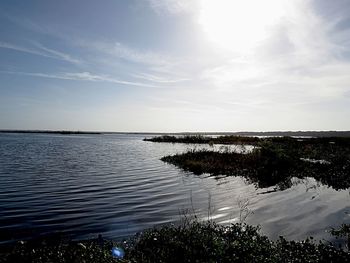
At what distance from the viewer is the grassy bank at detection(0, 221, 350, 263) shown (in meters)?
8.02

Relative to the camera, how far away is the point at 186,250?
8.56 m

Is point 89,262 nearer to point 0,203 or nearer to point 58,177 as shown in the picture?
point 0,203

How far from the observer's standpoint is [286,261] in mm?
8250

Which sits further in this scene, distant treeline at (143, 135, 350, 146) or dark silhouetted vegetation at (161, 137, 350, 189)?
distant treeline at (143, 135, 350, 146)

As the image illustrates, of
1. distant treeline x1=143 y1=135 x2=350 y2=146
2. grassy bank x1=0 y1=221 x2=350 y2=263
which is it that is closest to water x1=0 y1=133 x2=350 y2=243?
grassy bank x1=0 y1=221 x2=350 y2=263

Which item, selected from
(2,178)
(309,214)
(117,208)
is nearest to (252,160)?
(309,214)

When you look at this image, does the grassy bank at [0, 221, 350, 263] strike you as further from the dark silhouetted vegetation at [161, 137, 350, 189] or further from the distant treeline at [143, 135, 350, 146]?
the distant treeline at [143, 135, 350, 146]

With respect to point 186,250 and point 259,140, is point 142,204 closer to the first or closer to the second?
point 186,250

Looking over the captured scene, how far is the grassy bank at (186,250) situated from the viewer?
802cm

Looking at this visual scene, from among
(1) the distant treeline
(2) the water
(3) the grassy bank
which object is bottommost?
(2) the water

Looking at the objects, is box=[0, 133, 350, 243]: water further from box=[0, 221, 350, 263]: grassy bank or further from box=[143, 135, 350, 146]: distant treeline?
box=[143, 135, 350, 146]: distant treeline

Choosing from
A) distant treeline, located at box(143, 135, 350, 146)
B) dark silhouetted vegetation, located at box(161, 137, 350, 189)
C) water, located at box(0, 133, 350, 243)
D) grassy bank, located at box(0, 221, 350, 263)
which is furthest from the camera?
distant treeline, located at box(143, 135, 350, 146)

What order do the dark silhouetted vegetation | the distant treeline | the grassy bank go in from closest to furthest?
1. the grassy bank
2. the dark silhouetted vegetation
3. the distant treeline

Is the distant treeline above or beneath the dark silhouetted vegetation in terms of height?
above
